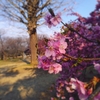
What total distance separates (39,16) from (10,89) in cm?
675

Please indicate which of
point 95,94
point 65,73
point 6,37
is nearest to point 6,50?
point 6,37

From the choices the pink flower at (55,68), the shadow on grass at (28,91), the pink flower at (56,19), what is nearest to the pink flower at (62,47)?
the pink flower at (55,68)

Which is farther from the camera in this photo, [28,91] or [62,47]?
[28,91]

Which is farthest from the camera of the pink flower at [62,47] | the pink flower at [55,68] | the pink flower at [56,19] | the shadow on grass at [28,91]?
the shadow on grass at [28,91]

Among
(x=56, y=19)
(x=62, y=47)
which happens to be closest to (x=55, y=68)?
(x=62, y=47)

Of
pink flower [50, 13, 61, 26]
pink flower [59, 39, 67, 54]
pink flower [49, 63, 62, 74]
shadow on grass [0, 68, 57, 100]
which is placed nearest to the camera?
pink flower [59, 39, 67, 54]

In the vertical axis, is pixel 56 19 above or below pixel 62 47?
above

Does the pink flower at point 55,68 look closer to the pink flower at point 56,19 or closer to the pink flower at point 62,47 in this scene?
the pink flower at point 62,47

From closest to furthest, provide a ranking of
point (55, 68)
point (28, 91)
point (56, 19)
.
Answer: point (55, 68), point (56, 19), point (28, 91)

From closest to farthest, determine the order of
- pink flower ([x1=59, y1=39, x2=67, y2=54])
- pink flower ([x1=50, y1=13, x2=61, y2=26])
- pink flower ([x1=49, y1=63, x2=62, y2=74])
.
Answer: pink flower ([x1=59, y1=39, x2=67, y2=54]), pink flower ([x1=49, y1=63, x2=62, y2=74]), pink flower ([x1=50, y1=13, x2=61, y2=26])

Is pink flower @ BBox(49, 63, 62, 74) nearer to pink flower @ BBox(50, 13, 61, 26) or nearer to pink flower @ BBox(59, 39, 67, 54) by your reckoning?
pink flower @ BBox(59, 39, 67, 54)

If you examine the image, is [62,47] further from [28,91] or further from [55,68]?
[28,91]

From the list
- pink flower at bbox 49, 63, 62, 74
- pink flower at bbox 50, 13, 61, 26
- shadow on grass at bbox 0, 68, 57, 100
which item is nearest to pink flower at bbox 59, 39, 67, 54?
pink flower at bbox 49, 63, 62, 74

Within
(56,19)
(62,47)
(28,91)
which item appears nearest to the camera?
(62,47)
